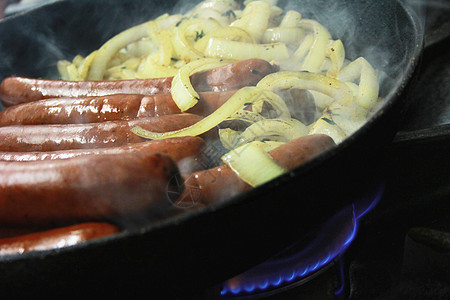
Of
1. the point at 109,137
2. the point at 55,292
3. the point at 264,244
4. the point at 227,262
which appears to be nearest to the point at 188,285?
the point at 227,262

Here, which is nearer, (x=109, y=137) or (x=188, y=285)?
(x=188, y=285)

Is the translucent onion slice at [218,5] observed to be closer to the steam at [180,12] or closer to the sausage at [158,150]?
the steam at [180,12]

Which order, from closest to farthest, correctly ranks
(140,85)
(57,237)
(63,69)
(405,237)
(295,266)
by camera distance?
(57,237)
(295,266)
(140,85)
(405,237)
(63,69)

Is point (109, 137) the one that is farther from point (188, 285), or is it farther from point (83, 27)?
point (83, 27)

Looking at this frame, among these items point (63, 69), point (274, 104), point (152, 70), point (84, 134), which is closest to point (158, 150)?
point (84, 134)

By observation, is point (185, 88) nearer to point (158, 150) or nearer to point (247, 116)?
point (247, 116)

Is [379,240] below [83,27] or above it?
below

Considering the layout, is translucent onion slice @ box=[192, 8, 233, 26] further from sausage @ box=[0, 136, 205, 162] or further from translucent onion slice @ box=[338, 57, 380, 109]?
sausage @ box=[0, 136, 205, 162]
